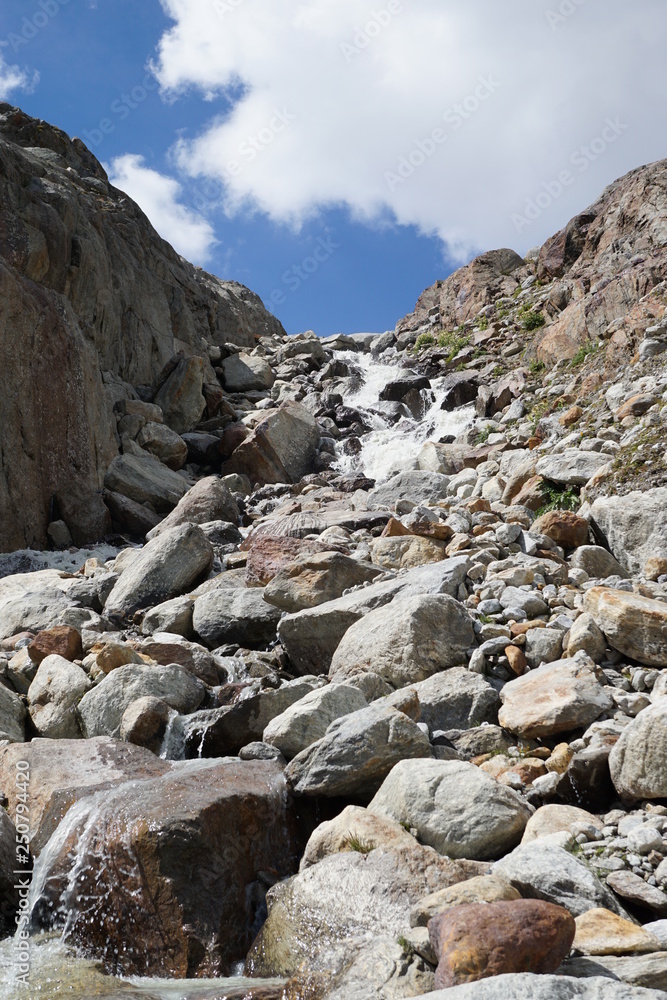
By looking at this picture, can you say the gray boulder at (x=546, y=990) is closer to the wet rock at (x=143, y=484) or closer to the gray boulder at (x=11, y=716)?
the gray boulder at (x=11, y=716)

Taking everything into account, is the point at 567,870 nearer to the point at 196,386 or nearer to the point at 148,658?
the point at 148,658

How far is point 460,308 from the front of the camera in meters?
26.0

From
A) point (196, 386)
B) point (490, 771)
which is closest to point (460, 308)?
point (196, 386)

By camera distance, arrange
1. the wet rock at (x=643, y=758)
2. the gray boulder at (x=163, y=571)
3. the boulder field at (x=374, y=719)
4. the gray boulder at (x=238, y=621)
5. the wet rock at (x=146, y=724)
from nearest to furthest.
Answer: the boulder field at (x=374, y=719) → the wet rock at (x=643, y=758) → the wet rock at (x=146, y=724) → the gray boulder at (x=238, y=621) → the gray boulder at (x=163, y=571)

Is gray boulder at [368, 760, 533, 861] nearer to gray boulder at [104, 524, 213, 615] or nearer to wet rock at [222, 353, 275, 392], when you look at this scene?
gray boulder at [104, 524, 213, 615]

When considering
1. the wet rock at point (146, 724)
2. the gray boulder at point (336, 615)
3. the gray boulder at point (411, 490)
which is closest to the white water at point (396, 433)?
the gray boulder at point (411, 490)

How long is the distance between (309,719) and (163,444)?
1330 cm

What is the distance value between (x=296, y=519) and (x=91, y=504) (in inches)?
198

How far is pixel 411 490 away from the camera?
1237 centimetres

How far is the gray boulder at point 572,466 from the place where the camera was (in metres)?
9.06

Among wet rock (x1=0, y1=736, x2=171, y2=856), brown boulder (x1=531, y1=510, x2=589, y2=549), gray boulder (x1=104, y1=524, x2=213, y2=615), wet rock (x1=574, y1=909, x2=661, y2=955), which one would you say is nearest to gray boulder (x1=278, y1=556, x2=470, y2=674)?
brown boulder (x1=531, y1=510, x2=589, y2=549)

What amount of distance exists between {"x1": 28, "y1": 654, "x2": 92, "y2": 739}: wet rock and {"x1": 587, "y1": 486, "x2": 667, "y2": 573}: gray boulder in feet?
17.2

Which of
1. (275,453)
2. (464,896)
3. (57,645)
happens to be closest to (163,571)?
(57,645)

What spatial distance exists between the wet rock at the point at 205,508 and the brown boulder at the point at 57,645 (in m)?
5.02
